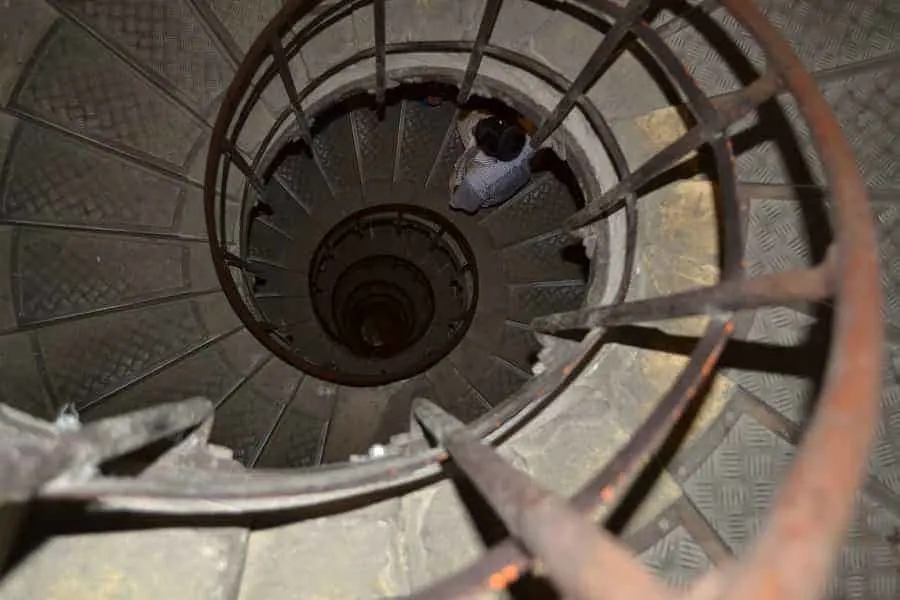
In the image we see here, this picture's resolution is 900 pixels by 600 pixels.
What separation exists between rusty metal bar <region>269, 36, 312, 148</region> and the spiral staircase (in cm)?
2

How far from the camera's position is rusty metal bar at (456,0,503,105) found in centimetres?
325

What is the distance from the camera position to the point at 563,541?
4.01 ft

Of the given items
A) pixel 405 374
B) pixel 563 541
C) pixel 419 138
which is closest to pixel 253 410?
pixel 405 374

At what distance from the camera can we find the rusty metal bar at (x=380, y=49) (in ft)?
11.1

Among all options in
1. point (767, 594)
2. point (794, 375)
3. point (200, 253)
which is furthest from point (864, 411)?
point (200, 253)

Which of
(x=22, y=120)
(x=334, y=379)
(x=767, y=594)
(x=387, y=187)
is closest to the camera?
(x=767, y=594)

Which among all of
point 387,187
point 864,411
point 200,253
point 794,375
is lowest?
point 864,411

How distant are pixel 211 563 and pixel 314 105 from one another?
2824 millimetres

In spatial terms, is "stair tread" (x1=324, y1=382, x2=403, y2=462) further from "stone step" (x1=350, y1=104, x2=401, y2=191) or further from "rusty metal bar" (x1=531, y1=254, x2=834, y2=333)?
"rusty metal bar" (x1=531, y1=254, x2=834, y2=333)

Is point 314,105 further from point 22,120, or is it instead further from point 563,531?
point 563,531

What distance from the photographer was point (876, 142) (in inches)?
120

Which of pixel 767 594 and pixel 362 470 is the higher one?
pixel 362 470

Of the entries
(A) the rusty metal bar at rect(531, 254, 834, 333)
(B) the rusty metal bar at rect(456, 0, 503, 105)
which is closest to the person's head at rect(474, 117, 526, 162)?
(B) the rusty metal bar at rect(456, 0, 503, 105)

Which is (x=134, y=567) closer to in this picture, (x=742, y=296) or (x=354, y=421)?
(x=742, y=296)
